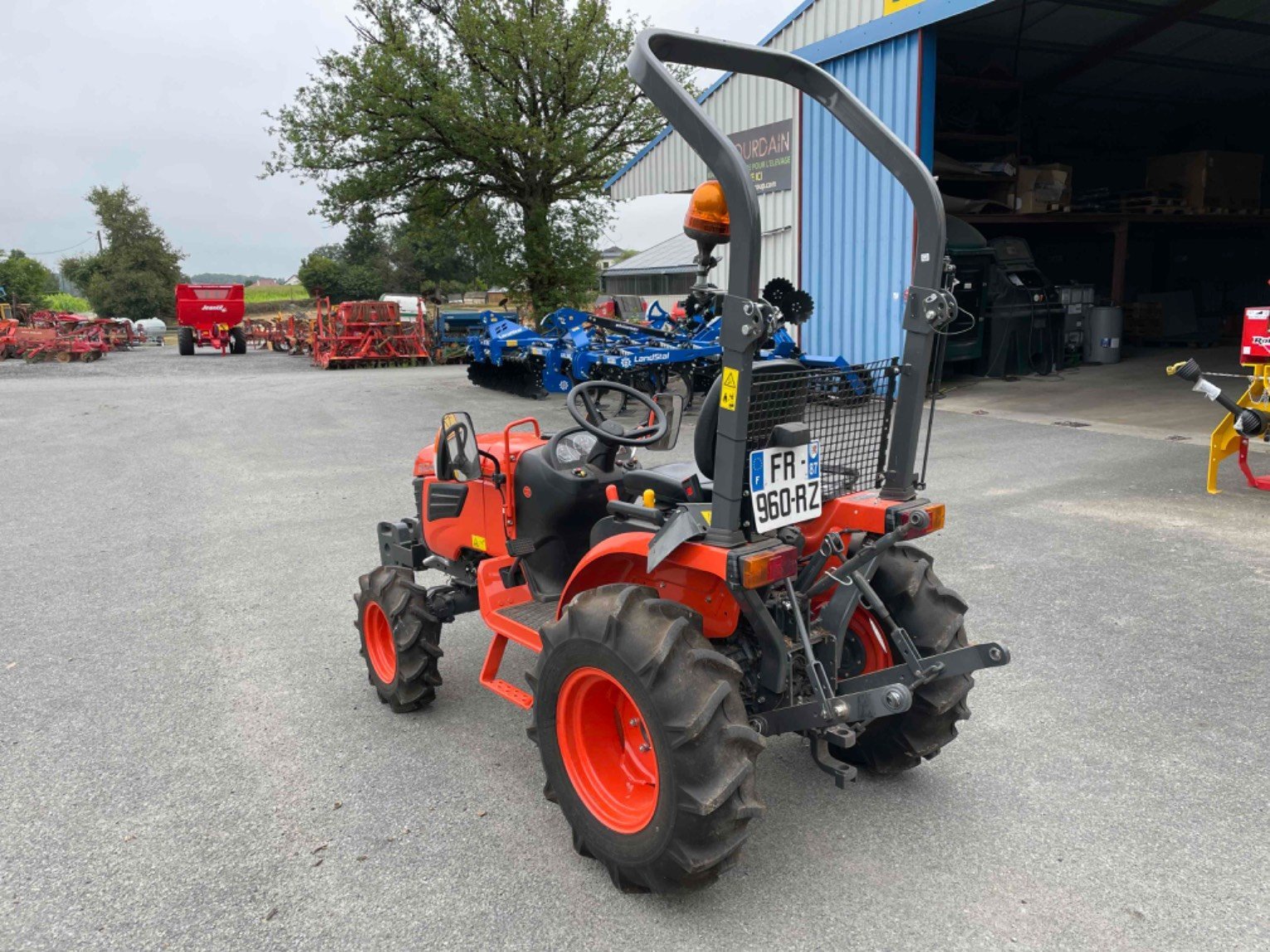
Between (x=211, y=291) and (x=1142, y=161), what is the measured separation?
23.5m

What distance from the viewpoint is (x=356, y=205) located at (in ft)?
72.6

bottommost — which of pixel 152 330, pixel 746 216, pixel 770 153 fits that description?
pixel 152 330

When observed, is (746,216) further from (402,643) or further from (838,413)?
(402,643)

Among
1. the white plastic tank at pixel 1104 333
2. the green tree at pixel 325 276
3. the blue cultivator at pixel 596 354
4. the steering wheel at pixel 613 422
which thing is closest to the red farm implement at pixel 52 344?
the blue cultivator at pixel 596 354

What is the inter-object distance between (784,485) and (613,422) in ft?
3.20

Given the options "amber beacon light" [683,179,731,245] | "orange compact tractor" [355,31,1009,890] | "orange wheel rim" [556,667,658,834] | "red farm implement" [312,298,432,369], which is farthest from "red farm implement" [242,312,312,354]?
"orange wheel rim" [556,667,658,834]

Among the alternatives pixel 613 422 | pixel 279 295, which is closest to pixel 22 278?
pixel 279 295

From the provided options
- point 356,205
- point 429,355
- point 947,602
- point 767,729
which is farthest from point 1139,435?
point 356,205

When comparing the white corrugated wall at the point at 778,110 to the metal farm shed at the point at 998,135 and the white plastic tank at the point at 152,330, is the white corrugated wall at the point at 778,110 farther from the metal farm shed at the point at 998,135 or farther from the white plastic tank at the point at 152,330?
the white plastic tank at the point at 152,330

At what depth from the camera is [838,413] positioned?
115 inches

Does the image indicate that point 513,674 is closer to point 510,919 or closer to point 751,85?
point 510,919

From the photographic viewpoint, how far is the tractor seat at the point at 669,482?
118 inches

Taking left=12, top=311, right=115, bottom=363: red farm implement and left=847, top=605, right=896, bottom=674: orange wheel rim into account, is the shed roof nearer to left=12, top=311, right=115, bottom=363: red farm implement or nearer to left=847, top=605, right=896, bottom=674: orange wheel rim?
left=12, top=311, right=115, bottom=363: red farm implement

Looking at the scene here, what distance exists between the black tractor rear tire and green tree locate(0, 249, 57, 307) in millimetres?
48123
